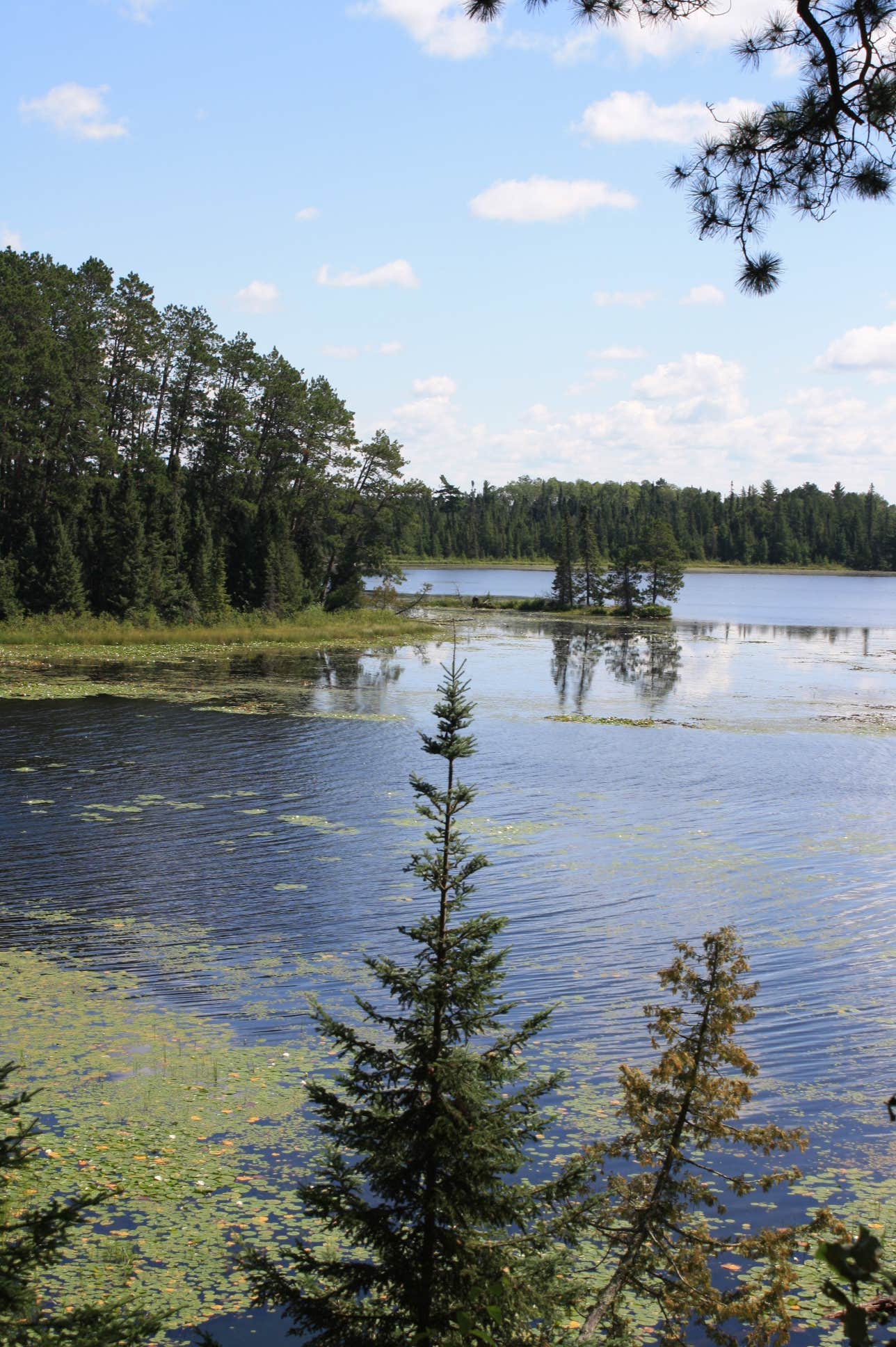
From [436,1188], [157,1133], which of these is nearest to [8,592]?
[157,1133]

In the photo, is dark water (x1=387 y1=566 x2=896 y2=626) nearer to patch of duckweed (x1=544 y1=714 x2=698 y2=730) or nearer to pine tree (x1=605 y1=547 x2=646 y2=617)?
pine tree (x1=605 y1=547 x2=646 y2=617)

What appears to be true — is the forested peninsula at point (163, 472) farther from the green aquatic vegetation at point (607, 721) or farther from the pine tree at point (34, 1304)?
the pine tree at point (34, 1304)

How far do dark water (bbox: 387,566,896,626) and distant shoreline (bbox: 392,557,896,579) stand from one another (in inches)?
21.3

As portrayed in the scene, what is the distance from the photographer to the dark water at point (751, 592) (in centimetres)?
8875

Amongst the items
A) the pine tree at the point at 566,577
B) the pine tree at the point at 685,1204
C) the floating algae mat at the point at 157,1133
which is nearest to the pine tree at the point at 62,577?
the floating algae mat at the point at 157,1133

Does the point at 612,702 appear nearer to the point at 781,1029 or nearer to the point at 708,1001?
the point at 781,1029

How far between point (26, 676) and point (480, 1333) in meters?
37.9

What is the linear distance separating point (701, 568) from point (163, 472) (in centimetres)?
13654

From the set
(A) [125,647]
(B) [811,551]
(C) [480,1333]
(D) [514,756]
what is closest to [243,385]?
(A) [125,647]

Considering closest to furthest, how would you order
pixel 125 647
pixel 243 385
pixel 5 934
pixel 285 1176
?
pixel 285 1176, pixel 5 934, pixel 125 647, pixel 243 385

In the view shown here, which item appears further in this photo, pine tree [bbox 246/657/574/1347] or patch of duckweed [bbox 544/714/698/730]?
patch of duckweed [bbox 544/714/698/730]

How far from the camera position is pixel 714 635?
69.3 metres

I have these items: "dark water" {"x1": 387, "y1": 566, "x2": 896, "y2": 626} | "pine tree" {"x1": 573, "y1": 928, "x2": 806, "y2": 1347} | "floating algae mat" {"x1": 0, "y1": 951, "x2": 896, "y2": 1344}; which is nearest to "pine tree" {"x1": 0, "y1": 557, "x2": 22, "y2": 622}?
"dark water" {"x1": 387, "y1": 566, "x2": 896, "y2": 626}

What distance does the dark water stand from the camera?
88.8 meters
